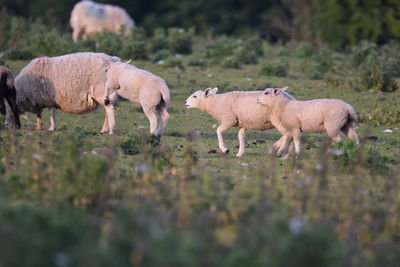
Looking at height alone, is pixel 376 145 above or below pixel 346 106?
below

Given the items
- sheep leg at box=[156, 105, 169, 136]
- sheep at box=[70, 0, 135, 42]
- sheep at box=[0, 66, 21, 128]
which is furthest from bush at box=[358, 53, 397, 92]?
sheep at box=[70, 0, 135, 42]

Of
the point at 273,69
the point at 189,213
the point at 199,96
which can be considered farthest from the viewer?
the point at 273,69

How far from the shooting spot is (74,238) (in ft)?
20.4

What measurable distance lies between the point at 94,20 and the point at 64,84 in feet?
47.6

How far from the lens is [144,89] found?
42.9ft

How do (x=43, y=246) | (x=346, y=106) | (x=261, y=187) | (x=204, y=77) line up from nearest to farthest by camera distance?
(x=43, y=246), (x=261, y=187), (x=346, y=106), (x=204, y=77)

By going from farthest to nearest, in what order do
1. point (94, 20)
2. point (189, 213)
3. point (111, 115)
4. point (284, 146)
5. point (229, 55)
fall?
point (94, 20)
point (229, 55)
point (111, 115)
point (284, 146)
point (189, 213)

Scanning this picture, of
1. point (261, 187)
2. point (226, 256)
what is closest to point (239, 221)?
point (261, 187)

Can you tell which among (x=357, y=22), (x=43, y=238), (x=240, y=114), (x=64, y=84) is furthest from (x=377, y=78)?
(x=43, y=238)

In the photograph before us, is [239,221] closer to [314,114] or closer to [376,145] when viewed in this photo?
[314,114]

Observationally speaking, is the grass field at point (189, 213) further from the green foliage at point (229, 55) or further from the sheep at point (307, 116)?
the green foliage at point (229, 55)

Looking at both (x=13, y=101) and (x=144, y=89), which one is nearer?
(x=144, y=89)

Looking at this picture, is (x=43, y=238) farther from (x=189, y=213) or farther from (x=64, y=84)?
(x=64, y=84)

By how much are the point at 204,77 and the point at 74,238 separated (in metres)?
14.0
